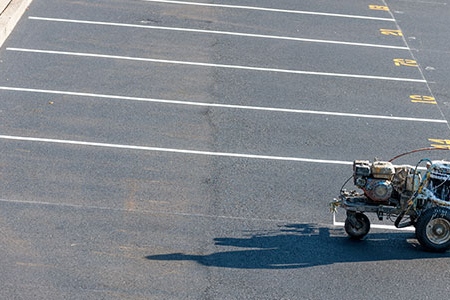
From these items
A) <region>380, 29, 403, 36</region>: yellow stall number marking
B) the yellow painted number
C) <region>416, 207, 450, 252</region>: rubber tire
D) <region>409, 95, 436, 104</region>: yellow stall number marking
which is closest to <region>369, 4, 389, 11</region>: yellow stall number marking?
the yellow painted number

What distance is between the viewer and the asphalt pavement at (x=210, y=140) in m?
11.1

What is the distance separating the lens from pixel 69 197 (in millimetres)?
12742

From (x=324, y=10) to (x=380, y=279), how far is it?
478 inches

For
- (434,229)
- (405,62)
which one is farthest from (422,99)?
(434,229)

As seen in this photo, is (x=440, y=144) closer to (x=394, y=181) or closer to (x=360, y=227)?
(x=394, y=181)

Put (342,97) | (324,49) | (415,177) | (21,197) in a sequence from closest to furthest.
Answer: (415,177) < (21,197) < (342,97) < (324,49)

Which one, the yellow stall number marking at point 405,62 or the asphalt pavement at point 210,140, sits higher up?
the asphalt pavement at point 210,140

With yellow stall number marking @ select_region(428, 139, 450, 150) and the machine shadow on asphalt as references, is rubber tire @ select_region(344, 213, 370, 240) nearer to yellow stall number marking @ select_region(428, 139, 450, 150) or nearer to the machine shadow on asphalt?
the machine shadow on asphalt

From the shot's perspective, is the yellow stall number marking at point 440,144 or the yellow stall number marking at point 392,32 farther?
the yellow stall number marking at point 392,32

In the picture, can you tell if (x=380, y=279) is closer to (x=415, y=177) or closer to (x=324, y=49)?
(x=415, y=177)

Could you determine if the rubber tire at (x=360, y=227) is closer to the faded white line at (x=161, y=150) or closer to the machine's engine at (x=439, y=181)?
the machine's engine at (x=439, y=181)

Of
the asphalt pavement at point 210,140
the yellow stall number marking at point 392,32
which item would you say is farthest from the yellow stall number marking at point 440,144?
the yellow stall number marking at point 392,32

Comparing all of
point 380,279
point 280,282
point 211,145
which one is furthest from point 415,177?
point 211,145

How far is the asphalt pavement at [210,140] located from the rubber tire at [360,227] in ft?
0.55
